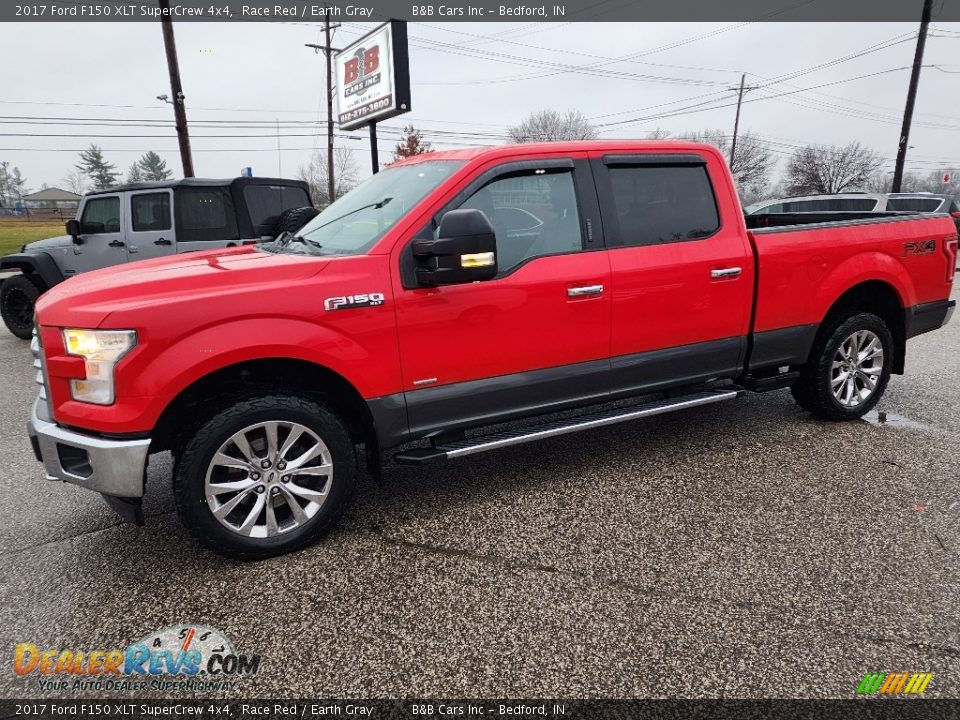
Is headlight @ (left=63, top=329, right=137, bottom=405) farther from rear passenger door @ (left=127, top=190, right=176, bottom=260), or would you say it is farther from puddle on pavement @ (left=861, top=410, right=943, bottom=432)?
rear passenger door @ (left=127, top=190, right=176, bottom=260)

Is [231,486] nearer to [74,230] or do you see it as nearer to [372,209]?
[372,209]

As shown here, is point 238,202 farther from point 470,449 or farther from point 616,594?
point 616,594

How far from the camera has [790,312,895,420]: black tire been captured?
4484 mm

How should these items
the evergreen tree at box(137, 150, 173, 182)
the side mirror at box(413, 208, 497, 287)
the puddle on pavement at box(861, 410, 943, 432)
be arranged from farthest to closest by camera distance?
the evergreen tree at box(137, 150, 173, 182)
the puddle on pavement at box(861, 410, 943, 432)
the side mirror at box(413, 208, 497, 287)

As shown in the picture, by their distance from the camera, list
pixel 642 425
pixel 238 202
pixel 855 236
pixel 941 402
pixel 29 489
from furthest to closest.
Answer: pixel 238 202 < pixel 941 402 < pixel 642 425 < pixel 855 236 < pixel 29 489

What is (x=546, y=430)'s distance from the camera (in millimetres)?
3480

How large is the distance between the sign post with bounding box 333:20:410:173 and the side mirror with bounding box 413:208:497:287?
1873cm

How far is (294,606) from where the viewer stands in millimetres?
2641

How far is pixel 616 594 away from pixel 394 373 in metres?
1.48

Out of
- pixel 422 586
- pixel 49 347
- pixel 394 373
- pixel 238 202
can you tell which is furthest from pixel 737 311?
pixel 238 202

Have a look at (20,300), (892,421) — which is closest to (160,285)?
(892,421)

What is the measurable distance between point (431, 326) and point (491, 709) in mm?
1758

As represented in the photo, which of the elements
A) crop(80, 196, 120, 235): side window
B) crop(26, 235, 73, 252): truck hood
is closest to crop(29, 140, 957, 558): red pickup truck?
crop(80, 196, 120, 235): side window

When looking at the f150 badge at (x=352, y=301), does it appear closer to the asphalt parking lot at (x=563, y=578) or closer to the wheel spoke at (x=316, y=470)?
the wheel spoke at (x=316, y=470)
